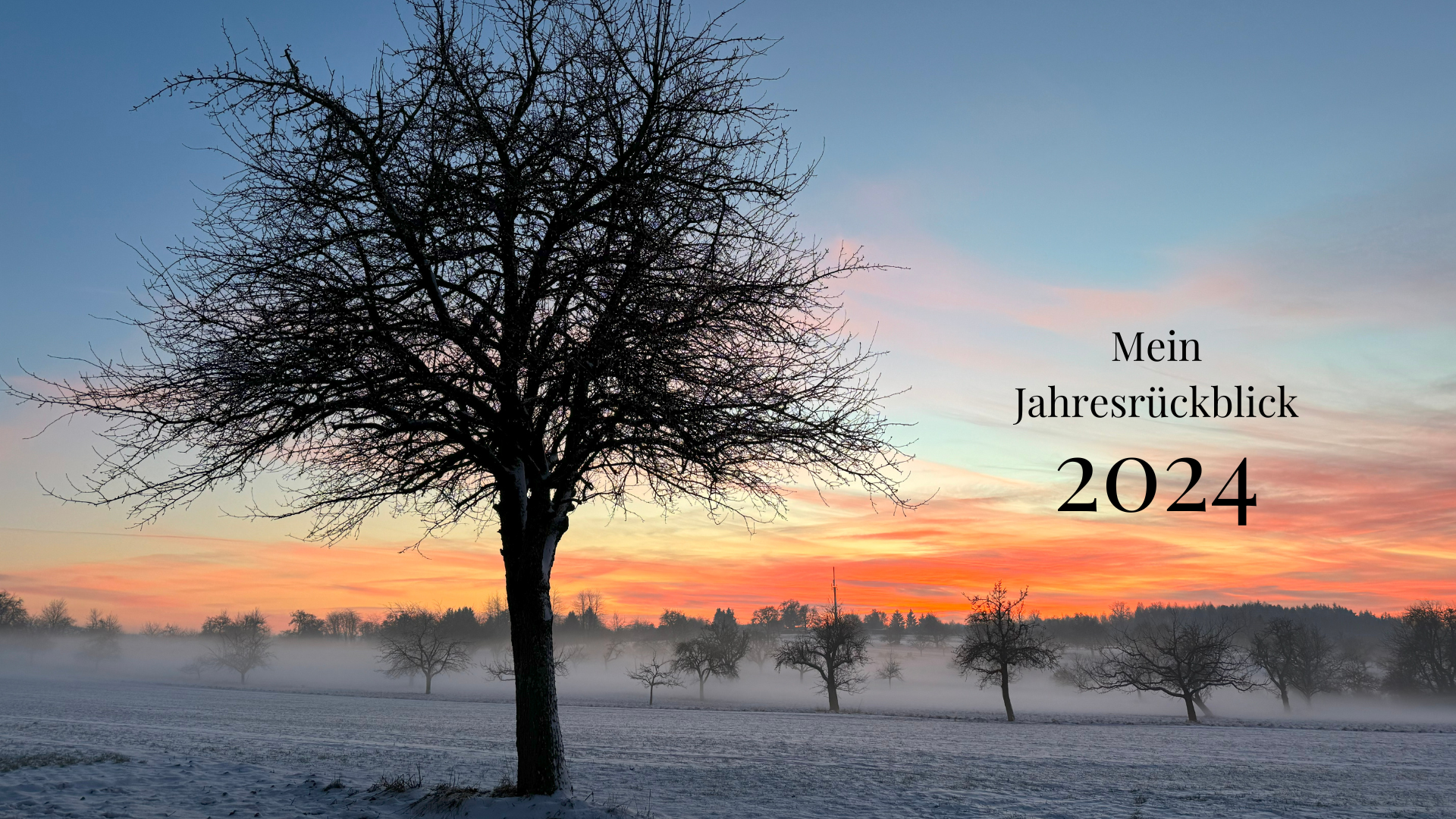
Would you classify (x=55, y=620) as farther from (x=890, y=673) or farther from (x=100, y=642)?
(x=890, y=673)

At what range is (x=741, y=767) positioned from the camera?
19125mm

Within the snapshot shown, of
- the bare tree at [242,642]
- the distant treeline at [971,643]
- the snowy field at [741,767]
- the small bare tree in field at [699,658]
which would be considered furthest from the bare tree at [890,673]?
the bare tree at [242,642]

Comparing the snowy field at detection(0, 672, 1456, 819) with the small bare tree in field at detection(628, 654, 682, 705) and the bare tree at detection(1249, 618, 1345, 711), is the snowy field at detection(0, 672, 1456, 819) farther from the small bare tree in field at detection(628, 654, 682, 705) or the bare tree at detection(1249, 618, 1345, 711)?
the small bare tree in field at detection(628, 654, 682, 705)

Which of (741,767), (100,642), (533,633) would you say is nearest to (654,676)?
(741,767)

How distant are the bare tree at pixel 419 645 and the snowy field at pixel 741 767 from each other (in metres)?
35.4

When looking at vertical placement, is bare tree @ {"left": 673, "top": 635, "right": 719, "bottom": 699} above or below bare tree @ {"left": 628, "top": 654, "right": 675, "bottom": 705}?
above

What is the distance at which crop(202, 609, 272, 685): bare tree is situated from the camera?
105188 mm

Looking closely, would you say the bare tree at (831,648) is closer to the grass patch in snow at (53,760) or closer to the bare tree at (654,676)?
the bare tree at (654,676)

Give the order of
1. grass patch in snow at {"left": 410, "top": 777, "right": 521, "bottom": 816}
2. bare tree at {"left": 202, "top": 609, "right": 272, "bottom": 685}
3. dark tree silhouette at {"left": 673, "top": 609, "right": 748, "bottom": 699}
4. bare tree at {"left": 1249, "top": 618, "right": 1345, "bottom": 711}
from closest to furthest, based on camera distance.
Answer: grass patch in snow at {"left": 410, "top": 777, "right": 521, "bottom": 816}
bare tree at {"left": 1249, "top": 618, "right": 1345, "bottom": 711}
dark tree silhouette at {"left": 673, "top": 609, "right": 748, "bottom": 699}
bare tree at {"left": 202, "top": 609, "right": 272, "bottom": 685}

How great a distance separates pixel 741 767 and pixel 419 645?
219 feet

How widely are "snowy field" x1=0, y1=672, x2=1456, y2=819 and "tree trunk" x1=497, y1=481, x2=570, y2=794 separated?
2.32ft

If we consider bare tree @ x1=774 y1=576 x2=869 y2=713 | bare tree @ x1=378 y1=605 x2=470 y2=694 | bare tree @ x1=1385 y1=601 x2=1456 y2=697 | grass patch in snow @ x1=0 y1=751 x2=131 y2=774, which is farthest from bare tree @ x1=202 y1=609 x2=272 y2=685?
bare tree @ x1=1385 y1=601 x2=1456 y2=697

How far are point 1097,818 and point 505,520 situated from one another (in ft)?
35.6

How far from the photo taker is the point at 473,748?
24781 millimetres
